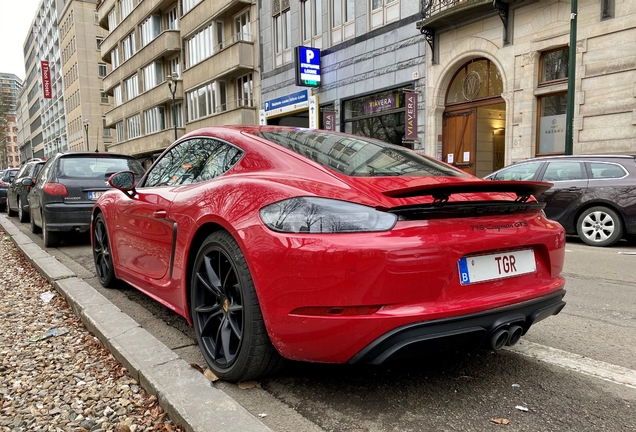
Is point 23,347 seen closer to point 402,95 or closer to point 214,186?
point 214,186

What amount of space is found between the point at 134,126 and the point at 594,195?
3588 cm

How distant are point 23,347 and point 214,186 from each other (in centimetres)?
181

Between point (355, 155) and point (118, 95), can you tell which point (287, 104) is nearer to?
point (355, 155)

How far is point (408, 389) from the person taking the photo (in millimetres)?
2369

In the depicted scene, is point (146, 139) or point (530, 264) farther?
point (146, 139)

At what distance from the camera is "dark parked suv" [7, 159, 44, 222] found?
10.2 m

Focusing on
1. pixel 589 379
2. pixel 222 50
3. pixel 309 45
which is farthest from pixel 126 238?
pixel 222 50

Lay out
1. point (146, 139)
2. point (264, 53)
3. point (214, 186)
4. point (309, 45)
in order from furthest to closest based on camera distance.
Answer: point (146, 139), point (264, 53), point (309, 45), point (214, 186)

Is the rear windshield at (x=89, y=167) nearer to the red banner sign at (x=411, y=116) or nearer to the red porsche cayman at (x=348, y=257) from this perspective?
the red porsche cayman at (x=348, y=257)

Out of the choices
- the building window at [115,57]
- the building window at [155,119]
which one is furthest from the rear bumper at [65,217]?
the building window at [115,57]

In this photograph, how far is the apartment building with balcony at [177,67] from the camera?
77.3 ft

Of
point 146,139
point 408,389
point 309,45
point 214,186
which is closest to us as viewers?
point 408,389

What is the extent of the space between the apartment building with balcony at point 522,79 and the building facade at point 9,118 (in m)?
101

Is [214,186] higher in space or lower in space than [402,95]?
lower
